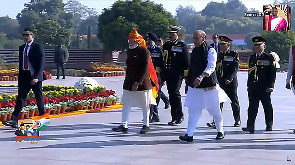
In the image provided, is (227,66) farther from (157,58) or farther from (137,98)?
(137,98)

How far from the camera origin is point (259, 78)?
11000 millimetres

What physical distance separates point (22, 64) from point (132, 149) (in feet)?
9.82

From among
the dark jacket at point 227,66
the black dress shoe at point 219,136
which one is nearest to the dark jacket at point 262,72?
the dark jacket at point 227,66

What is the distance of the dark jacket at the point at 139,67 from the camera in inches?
412

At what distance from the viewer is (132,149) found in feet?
29.6

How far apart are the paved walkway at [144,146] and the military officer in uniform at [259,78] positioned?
388 mm

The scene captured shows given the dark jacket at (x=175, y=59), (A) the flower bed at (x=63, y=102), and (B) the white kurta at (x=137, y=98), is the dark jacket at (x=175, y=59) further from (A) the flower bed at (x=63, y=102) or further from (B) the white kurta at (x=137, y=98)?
(A) the flower bed at (x=63, y=102)

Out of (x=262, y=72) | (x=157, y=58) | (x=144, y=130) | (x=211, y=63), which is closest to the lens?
(x=211, y=63)

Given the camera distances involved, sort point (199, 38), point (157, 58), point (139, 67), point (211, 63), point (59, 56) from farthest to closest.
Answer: point (59, 56)
point (157, 58)
point (139, 67)
point (199, 38)
point (211, 63)

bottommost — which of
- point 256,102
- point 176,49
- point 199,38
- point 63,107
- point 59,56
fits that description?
point 63,107

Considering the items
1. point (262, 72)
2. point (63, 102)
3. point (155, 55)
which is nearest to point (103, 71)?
point (63, 102)

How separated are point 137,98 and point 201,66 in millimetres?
1400

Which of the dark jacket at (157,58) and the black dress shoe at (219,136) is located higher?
the dark jacket at (157,58)

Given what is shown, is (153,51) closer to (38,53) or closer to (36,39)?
(38,53)
